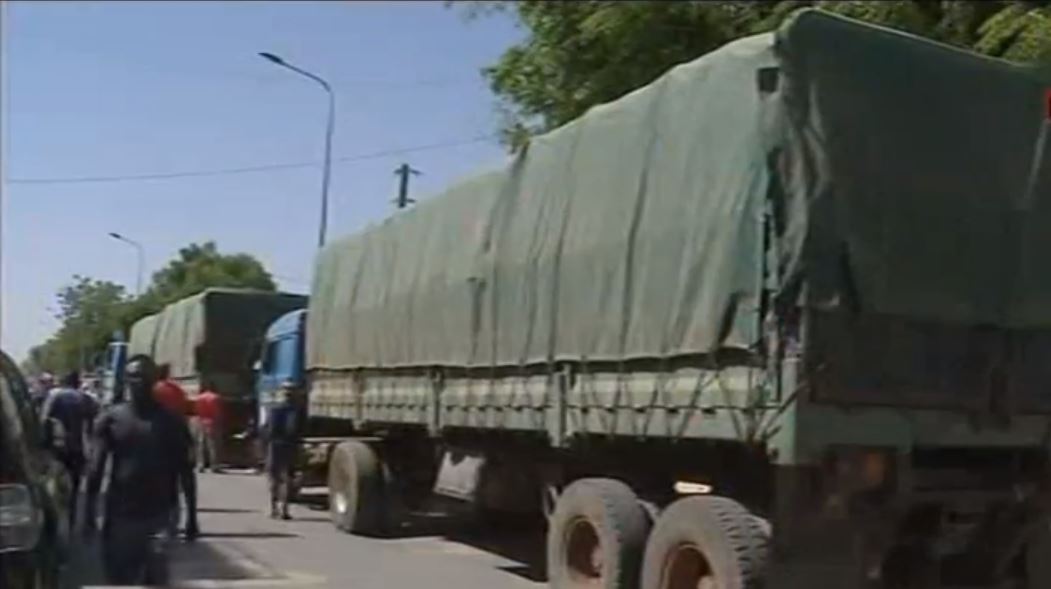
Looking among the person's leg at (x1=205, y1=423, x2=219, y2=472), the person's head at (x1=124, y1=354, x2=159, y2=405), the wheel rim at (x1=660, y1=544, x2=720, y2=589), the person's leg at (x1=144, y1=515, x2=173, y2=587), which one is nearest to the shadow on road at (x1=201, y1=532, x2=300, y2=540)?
the person's leg at (x1=144, y1=515, x2=173, y2=587)

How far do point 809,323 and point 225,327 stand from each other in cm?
2115

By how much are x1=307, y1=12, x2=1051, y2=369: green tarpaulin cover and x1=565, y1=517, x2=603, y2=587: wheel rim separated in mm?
993

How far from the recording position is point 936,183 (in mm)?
7816

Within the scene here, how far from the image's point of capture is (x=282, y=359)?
1980 cm

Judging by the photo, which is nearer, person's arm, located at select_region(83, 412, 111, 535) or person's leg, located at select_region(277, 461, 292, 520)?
person's arm, located at select_region(83, 412, 111, 535)

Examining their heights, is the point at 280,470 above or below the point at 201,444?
below

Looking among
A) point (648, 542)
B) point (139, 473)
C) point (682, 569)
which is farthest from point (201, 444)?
point (682, 569)

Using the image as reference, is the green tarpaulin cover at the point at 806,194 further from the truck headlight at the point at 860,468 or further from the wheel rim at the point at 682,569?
the wheel rim at the point at 682,569

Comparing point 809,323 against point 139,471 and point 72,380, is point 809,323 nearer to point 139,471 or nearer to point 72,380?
point 139,471

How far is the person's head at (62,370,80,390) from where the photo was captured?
603 inches

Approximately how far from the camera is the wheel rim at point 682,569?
7.93 metres

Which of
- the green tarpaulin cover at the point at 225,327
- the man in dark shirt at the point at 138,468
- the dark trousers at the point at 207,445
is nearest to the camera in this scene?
the man in dark shirt at the point at 138,468

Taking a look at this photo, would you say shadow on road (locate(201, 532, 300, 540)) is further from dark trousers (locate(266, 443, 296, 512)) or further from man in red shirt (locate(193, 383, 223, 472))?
man in red shirt (locate(193, 383, 223, 472))

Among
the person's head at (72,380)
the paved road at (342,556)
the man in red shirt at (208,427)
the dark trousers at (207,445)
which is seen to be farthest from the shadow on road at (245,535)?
the dark trousers at (207,445)
